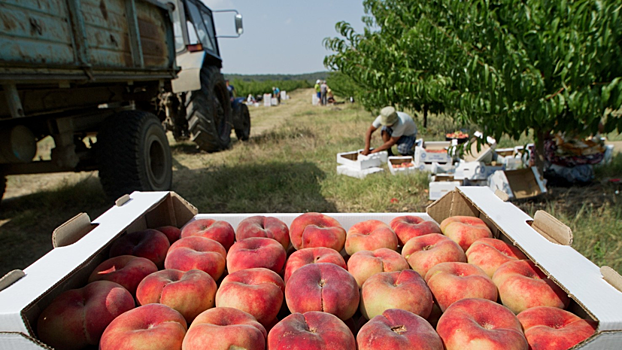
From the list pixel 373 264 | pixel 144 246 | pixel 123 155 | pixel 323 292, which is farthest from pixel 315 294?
pixel 123 155

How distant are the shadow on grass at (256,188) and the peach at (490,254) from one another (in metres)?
2.66

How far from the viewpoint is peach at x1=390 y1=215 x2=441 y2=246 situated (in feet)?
5.17

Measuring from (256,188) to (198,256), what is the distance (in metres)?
3.45

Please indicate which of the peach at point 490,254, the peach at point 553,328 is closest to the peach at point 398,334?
the peach at point 553,328

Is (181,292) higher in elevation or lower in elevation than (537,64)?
lower

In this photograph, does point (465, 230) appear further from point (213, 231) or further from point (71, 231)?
point (71, 231)

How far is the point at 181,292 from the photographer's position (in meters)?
1.16

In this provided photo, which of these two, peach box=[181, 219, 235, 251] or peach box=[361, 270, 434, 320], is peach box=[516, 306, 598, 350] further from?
peach box=[181, 219, 235, 251]

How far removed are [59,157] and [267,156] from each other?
3.88 meters

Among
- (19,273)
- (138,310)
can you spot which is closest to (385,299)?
(138,310)

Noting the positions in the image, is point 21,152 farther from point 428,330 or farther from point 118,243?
point 428,330

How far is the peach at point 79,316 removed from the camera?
39.9 inches

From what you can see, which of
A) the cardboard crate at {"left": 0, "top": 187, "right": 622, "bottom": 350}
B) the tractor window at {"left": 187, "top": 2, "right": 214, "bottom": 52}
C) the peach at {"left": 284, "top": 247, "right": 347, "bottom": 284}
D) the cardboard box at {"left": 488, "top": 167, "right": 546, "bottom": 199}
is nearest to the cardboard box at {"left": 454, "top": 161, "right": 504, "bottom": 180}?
the cardboard box at {"left": 488, "top": 167, "right": 546, "bottom": 199}

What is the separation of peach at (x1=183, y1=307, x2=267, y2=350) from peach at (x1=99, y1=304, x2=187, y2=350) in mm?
51
